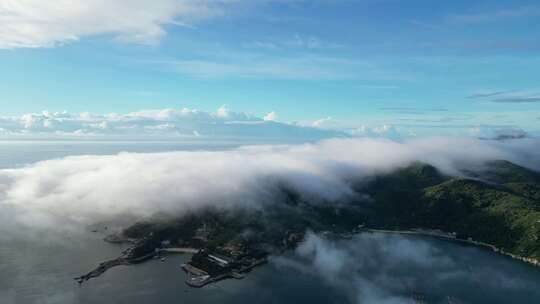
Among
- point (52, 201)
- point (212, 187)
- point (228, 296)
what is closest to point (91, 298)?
point (228, 296)

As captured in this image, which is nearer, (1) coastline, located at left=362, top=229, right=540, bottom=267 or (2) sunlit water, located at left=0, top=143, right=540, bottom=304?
(2) sunlit water, located at left=0, top=143, right=540, bottom=304

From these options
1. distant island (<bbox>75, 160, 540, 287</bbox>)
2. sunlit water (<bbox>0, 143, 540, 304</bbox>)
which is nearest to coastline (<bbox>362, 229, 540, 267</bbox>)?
distant island (<bbox>75, 160, 540, 287</bbox>)

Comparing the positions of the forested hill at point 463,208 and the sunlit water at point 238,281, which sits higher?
the forested hill at point 463,208

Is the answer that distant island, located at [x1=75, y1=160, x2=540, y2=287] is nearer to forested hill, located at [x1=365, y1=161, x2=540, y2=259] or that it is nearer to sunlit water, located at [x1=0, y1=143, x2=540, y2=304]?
forested hill, located at [x1=365, y1=161, x2=540, y2=259]

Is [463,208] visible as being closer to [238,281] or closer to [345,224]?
[345,224]

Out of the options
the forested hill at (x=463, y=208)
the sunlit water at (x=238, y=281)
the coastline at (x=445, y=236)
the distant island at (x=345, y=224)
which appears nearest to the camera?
the sunlit water at (x=238, y=281)

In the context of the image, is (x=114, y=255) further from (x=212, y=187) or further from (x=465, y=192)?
(x=465, y=192)

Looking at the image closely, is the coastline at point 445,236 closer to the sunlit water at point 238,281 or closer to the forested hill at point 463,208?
the forested hill at point 463,208

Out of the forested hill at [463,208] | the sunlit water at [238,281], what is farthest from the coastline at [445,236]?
the sunlit water at [238,281]
